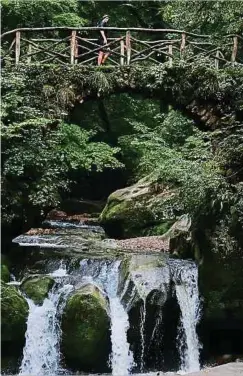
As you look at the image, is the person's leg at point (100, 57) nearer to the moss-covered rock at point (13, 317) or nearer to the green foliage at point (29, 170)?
the green foliage at point (29, 170)

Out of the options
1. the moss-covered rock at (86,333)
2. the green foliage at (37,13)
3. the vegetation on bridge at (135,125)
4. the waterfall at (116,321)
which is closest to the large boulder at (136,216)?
the vegetation on bridge at (135,125)

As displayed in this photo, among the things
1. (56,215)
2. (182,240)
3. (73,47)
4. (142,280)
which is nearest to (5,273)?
(142,280)

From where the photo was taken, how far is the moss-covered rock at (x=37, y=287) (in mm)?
8836

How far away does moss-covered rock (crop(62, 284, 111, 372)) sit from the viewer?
27.5ft

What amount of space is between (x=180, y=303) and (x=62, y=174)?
337 centimetres

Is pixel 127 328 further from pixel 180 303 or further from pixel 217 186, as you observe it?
pixel 217 186

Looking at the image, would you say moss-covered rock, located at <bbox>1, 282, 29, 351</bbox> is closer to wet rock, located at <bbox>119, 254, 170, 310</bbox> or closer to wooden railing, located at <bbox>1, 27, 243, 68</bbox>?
wet rock, located at <bbox>119, 254, 170, 310</bbox>

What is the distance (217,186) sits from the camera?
8.69 metres

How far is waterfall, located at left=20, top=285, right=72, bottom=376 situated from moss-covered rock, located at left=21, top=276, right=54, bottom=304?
94 millimetres

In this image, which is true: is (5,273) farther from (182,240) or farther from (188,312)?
(182,240)

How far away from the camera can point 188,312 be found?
30.5ft

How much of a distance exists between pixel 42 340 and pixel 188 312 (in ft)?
8.79

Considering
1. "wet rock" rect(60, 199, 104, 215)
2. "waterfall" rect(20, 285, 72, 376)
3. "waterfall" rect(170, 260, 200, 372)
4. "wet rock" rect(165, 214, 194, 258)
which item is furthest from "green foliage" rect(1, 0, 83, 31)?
"waterfall" rect(170, 260, 200, 372)

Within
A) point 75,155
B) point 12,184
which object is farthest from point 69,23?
point 12,184
